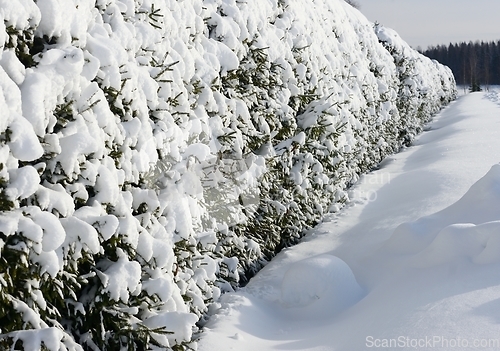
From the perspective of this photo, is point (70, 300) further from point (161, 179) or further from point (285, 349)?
point (285, 349)

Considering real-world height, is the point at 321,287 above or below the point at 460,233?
below

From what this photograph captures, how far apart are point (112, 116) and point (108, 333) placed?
1114 mm

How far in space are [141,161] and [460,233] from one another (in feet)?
7.86

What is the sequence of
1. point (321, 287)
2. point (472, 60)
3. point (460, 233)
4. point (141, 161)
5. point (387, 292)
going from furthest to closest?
point (472, 60), point (321, 287), point (460, 233), point (387, 292), point (141, 161)

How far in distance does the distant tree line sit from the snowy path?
71.5 meters

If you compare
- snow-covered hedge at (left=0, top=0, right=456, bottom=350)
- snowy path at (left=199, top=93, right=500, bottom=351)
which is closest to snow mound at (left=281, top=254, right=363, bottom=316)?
snowy path at (left=199, top=93, right=500, bottom=351)

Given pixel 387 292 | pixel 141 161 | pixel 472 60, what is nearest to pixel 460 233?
pixel 387 292

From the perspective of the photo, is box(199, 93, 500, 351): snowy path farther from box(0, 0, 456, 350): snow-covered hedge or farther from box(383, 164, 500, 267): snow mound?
box(0, 0, 456, 350): snow-covered hedge

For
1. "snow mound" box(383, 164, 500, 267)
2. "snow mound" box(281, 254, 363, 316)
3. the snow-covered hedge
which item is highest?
the snow-covered hedge

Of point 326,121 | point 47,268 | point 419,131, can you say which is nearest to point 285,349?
point 47,268

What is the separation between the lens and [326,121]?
5.50 m

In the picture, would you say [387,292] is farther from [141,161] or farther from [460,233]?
[141,161]

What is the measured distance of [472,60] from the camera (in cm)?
7181

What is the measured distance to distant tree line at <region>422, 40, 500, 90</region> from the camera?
72188 millimetres
